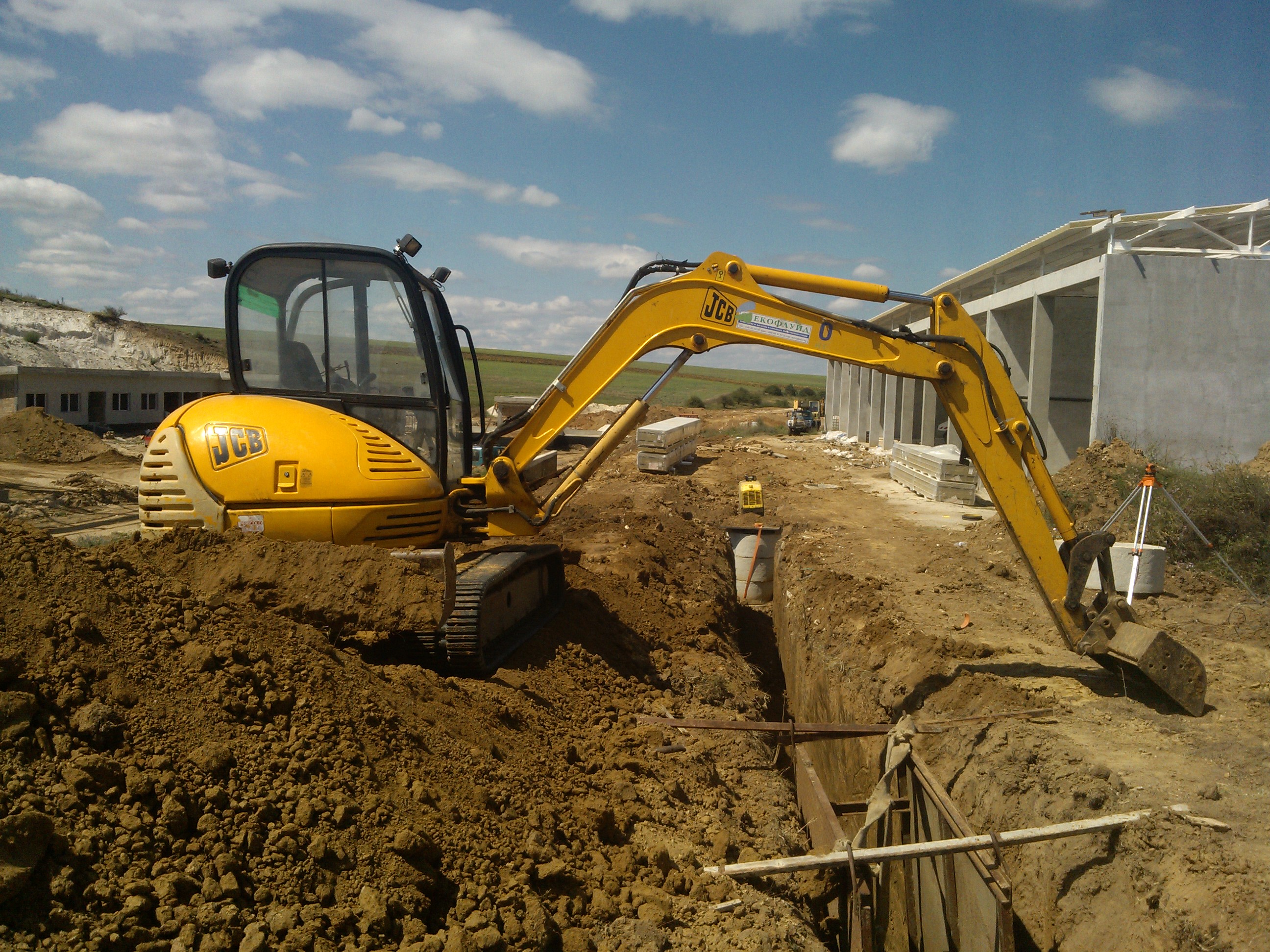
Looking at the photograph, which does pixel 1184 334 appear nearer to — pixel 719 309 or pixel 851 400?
pixel 719 309

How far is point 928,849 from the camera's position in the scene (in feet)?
14.7

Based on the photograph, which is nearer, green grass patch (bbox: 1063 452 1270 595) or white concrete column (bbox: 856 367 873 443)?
green grass patch (bbox: 1063 452 1270 595)

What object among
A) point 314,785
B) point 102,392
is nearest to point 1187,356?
point 314,785

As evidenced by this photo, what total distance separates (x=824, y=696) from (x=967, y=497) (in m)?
9.56

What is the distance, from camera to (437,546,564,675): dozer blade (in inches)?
213

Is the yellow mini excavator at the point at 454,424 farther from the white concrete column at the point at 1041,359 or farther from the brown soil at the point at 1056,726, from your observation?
the white concrete column at the point at 1041,359

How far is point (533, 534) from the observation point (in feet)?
22.2

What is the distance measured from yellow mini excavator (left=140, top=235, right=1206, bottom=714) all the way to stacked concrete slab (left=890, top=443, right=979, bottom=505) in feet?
35.4

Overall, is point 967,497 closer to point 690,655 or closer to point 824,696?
point 824,696

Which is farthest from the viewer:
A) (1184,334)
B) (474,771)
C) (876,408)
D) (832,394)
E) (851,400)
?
(832,394)

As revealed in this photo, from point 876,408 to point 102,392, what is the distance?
26.3 m

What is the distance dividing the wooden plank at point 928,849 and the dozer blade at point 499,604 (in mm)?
2040

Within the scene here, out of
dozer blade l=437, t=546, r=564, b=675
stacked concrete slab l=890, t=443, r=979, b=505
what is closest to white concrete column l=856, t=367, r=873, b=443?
stacked concrete slab l=890, t=443, r=979, b=505

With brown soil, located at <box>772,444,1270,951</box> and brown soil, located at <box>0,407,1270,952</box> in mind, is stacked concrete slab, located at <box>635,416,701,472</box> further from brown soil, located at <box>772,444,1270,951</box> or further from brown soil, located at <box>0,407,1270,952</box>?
brown soil, located at <box>0,407,1270,952</box>
